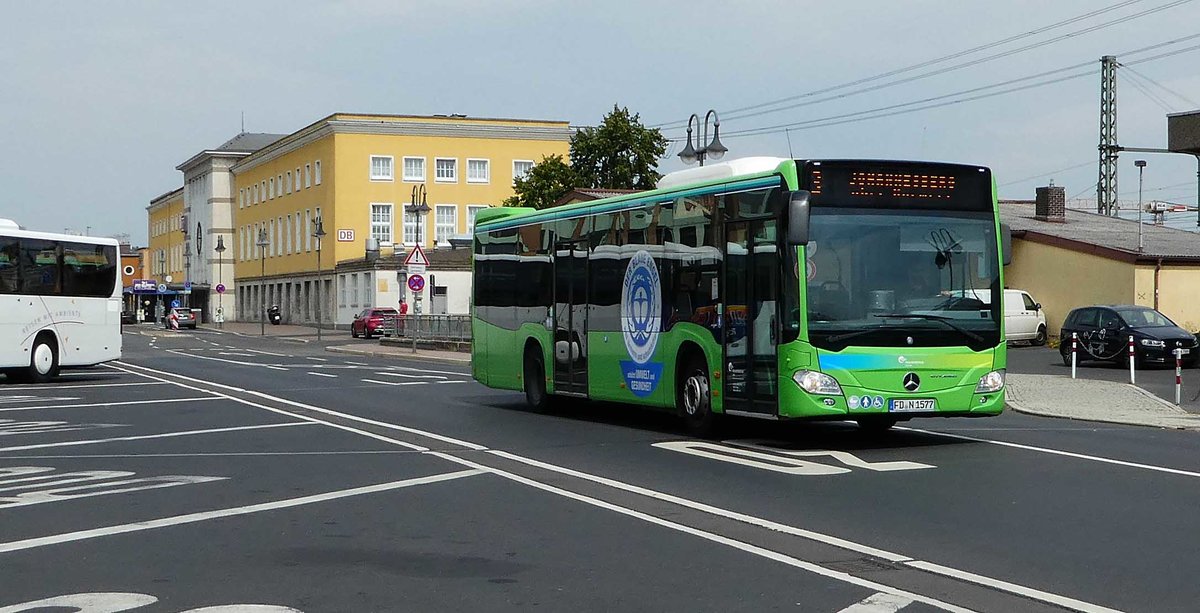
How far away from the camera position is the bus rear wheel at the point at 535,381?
21.3 meters

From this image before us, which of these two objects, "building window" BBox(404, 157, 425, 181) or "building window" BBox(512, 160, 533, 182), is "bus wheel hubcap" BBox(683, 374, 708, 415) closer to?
"building window" BBox(404, 157, 425, 181)

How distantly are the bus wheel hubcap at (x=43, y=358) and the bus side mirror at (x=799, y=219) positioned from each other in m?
22.2

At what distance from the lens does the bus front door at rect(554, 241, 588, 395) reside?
64.9ft

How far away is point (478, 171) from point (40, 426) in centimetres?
7747

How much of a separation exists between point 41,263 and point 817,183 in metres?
21.6

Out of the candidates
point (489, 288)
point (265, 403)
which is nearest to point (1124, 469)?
point (489, 288)

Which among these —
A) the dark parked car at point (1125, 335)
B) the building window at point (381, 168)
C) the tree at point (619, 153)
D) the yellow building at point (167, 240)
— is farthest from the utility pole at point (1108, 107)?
the yellow building at point (167, 240)

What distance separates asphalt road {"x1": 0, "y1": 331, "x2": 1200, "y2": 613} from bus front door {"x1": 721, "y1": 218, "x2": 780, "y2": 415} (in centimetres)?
60

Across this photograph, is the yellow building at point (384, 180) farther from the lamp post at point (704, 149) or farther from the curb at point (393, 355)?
the lamp post at point (704, 149)

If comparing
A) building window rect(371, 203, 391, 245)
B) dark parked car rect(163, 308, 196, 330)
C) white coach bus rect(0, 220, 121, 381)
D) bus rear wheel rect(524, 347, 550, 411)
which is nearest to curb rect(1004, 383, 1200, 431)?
bus rear wheel rect(524, 347, 550, 411)

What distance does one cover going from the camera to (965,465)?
13578 millimetres

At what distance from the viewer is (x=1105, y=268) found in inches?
1810

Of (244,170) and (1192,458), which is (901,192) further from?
(244,170)

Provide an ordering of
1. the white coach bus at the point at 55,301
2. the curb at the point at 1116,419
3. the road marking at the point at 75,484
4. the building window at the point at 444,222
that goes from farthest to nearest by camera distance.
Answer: the building window at the point at 444,222, the white coach bus at the point at 55,301, the curb at the point at 1116,419, the road marking at the point at 75,484
